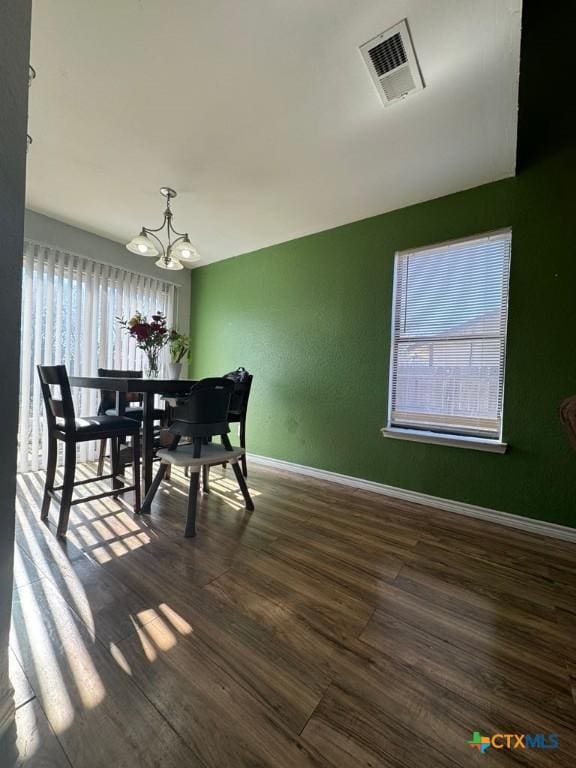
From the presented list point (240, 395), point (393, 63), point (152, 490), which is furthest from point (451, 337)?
point (152, 490)

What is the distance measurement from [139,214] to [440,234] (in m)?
2.71

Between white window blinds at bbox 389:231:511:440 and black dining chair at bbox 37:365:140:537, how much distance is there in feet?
7.06

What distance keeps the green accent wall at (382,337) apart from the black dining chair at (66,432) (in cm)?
166

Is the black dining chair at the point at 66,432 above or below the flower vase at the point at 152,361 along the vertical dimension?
below

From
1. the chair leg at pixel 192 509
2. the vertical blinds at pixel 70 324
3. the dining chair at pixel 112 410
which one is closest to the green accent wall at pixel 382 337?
the vertical blinds at pixel 70 324

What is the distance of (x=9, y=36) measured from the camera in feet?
2.55

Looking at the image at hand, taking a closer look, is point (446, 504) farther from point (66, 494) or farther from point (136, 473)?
point (66, 494)

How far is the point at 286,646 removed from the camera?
3.48 feet

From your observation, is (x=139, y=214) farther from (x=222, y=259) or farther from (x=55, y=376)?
(x=55, y=376)

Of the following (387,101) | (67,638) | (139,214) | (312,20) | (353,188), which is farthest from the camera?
(139,214)

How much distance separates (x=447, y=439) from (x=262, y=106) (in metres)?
2.47

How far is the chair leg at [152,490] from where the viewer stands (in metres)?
1.92

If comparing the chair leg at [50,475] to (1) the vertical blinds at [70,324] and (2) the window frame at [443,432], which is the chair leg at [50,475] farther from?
(2) the window frame at [443,432]

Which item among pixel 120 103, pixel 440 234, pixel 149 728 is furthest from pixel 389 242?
pixel 149 728
